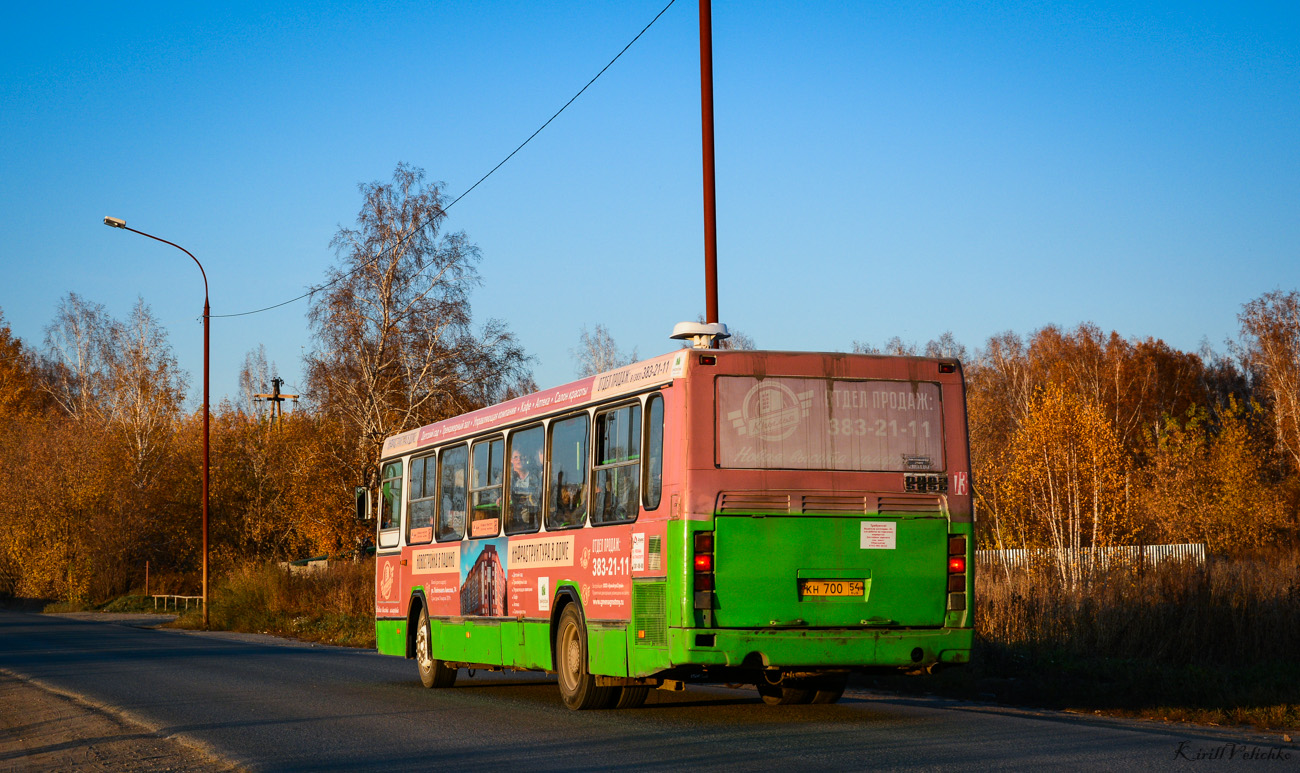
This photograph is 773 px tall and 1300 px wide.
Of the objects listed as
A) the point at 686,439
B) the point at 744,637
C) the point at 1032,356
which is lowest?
the point at 744,637

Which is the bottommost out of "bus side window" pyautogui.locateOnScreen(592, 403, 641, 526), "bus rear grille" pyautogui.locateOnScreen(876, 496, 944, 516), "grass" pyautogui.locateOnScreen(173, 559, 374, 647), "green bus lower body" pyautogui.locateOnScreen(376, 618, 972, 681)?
"grass" pyautogui.locateOnScreen(173, 559, 374, 647)

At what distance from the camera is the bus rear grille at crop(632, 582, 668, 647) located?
35.8 ft

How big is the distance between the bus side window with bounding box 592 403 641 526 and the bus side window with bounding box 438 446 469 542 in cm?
368

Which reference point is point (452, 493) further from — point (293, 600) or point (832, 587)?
point (293, 600)

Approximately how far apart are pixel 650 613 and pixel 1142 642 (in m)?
8.58

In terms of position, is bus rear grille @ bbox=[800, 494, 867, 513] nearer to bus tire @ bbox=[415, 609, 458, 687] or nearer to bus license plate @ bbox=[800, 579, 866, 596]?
bus license plate @ bbox=[800, 579, 866, 596]

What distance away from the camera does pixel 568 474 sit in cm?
1305

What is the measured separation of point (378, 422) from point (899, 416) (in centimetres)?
3431

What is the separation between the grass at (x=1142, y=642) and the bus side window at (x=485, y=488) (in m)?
5.34

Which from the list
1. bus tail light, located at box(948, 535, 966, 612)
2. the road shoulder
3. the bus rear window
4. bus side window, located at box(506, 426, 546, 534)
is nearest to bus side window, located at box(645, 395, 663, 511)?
the bus rear window

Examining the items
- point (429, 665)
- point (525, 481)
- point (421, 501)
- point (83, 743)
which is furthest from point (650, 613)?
point (421, 501)

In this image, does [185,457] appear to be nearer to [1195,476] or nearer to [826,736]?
[1195,476]

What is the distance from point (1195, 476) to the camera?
50.9 meters

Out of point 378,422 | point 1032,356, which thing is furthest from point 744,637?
point 1032,356
